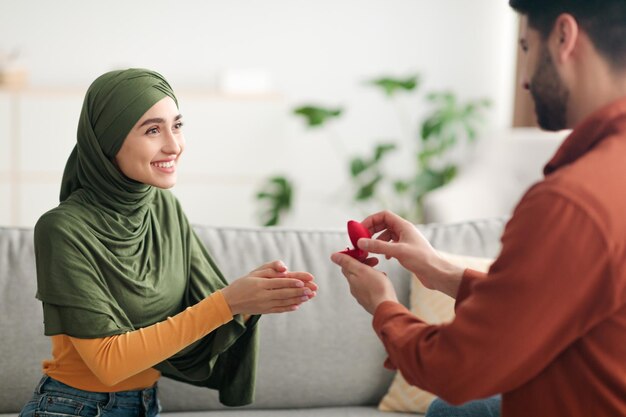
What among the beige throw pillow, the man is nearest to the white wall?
the beige throw pillow

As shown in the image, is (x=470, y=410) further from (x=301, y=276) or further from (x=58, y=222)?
(x=58, y=222)

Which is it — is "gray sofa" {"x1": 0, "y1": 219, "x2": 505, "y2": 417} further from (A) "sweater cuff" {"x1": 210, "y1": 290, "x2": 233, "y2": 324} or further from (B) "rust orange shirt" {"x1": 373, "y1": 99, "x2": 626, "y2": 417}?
(B) "rust orange shirt" {"x1": 373, "y1": 99, "x2": 626, "y2": 417}

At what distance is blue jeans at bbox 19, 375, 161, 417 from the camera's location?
1803 millimetres

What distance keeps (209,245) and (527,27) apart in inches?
47.0

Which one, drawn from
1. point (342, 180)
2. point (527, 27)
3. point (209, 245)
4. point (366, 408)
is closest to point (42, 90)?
point (342, 180)

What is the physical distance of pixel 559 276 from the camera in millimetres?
1234

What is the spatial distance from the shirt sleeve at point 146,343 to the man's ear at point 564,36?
79 cm

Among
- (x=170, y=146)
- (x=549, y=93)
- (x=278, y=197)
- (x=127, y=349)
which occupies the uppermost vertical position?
(x=549, y=93)

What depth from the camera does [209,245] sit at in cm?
240

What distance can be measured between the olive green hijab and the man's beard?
76 cm

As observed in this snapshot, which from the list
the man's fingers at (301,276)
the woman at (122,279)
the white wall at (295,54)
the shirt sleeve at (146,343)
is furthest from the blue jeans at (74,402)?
the white wall at (295,54)

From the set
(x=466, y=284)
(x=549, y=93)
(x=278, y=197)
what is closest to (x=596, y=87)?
(x=549, y=93)

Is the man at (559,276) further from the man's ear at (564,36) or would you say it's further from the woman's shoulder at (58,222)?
the woman's shoulder at (58,222)

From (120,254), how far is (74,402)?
306 millimetres
